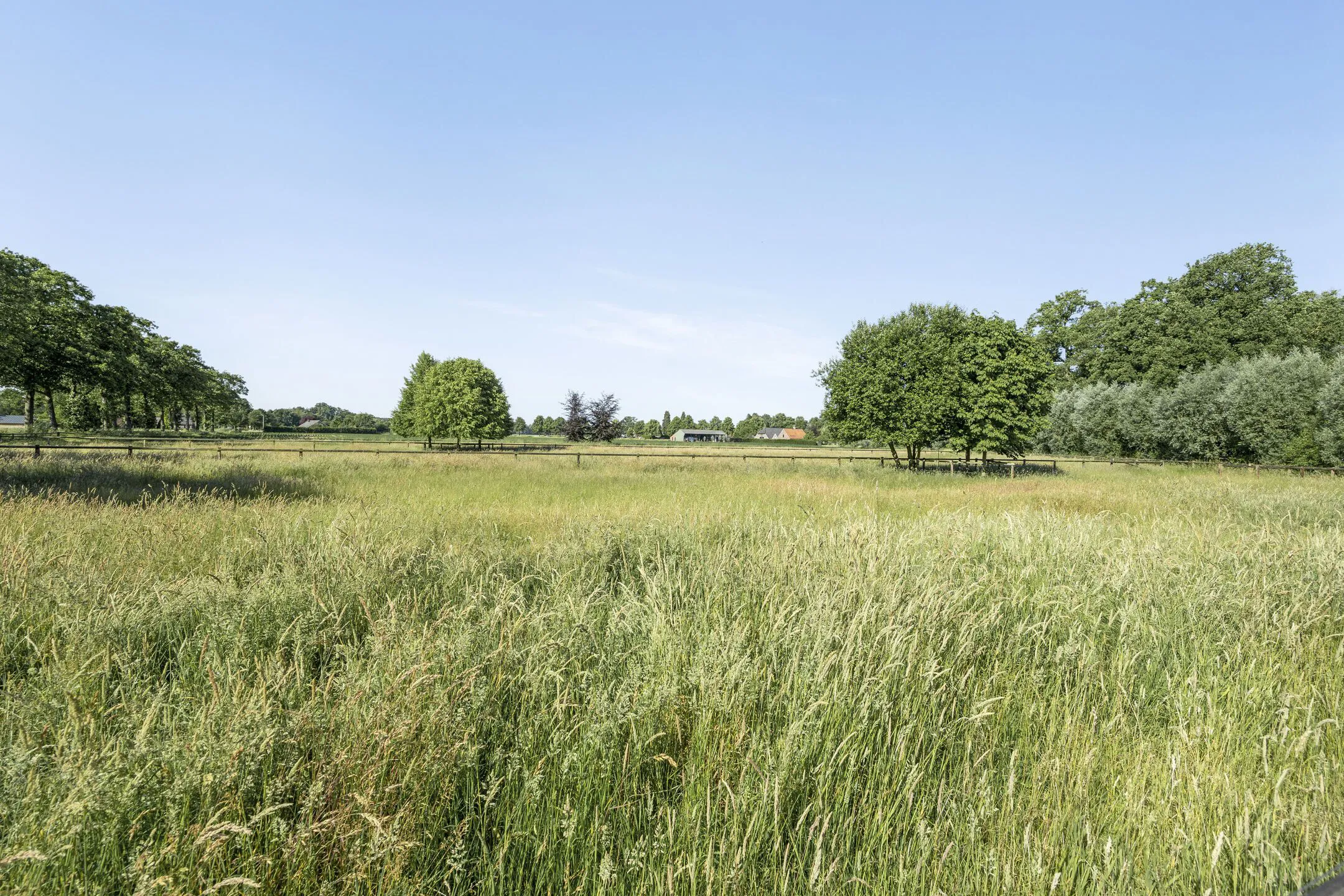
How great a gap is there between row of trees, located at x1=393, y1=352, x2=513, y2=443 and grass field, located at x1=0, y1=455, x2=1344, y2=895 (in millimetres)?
49296

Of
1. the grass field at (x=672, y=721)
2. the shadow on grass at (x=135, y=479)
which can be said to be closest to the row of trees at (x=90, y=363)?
the shadow on grass at (x=135, y=479)

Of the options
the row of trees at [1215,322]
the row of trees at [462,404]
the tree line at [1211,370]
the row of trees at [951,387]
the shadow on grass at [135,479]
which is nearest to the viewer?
the shadow on grass at [135,479]

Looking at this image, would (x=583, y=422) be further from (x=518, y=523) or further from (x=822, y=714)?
(x=822, y=714)

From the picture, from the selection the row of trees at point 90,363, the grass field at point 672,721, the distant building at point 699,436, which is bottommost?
the grass field at point 672,721

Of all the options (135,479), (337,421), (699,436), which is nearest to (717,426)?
(699,436)

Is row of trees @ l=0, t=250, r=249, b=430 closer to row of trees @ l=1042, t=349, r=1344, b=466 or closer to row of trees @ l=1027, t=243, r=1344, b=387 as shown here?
row of trees @ l=1042, t=349, r=1344, b=466

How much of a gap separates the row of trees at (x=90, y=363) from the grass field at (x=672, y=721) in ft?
98.1

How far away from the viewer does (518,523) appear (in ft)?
33.5

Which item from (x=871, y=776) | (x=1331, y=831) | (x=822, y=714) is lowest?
(x=1331, y=831)

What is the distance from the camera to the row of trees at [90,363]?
46031 millimetres

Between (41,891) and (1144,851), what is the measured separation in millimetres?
3922

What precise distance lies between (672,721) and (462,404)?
54.5m

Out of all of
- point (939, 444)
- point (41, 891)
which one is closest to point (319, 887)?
point (41, 891)

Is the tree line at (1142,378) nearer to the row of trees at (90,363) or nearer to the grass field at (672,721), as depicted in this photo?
the grass field at (672,721)
